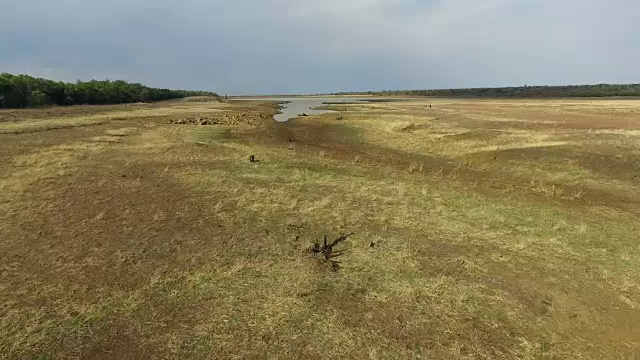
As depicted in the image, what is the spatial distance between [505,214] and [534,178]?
27.4 feet

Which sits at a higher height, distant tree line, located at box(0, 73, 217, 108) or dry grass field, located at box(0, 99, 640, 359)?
distant tree line, located at box(0, 73, 217, 108)

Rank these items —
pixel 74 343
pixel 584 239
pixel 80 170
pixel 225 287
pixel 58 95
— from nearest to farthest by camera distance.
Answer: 1. pixel 74 343
2. pixel 225 287
3. pixel 584 239
4. pixel 80 170
5. pixel 58 95

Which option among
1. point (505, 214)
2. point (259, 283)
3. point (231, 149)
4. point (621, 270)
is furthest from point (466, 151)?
point (259, 283)

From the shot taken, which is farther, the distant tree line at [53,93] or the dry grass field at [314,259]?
the distant tree line at [53,93]

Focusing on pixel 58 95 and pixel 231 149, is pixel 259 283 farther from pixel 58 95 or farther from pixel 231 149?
pixel 58 95

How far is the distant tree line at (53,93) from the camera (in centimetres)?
7044

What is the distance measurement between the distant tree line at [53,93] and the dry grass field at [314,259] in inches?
2125

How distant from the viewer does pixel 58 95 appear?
8700cm

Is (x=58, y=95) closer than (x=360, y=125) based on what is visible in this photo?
No

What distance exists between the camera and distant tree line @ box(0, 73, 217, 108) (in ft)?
231

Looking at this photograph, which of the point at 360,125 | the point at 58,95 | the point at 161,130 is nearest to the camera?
the point at 161,130

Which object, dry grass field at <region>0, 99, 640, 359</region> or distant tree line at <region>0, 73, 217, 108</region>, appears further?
distant tree line at <region>0, 73, 217, 108</region>

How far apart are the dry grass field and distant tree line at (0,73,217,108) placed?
53981mm

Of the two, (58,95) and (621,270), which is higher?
(58,95)
